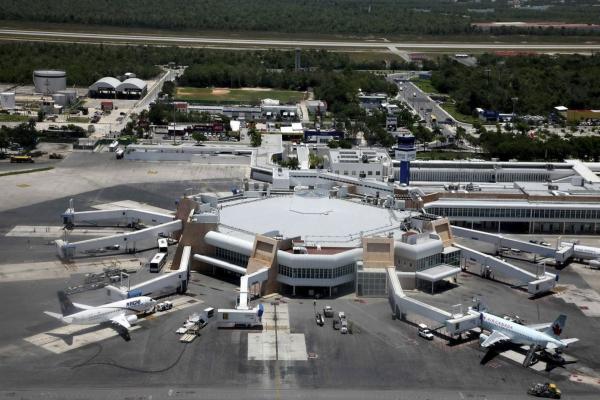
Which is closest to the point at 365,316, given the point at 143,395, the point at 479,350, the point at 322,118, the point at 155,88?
the point at 479,350

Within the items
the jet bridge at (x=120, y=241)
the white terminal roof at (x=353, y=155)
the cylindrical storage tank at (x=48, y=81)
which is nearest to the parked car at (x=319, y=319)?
the jet bridge at (x=120, y=241)

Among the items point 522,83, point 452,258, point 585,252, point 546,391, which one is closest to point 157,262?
point 452,258

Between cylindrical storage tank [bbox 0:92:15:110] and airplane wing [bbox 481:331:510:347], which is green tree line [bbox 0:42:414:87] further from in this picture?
airplane wing [bbox 481:331:510:347]

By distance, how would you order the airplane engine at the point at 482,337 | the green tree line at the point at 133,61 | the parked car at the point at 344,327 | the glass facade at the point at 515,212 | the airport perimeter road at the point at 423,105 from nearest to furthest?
the airplane engine at the point at 482,337, the parked car at the point at 344,327, the glass facade at the point at 515,212, the airport perimeter road at the point at 423,105, the green tree line at the point at 133,61

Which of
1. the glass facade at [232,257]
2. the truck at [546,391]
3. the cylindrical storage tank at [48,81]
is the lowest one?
the truck at [546,391]

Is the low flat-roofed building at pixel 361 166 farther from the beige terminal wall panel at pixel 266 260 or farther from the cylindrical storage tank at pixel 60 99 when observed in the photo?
the cylindrical storage tank at pixel 60 99

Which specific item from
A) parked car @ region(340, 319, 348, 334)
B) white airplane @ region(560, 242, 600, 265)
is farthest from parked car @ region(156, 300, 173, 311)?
white airplane @ region(560, 242, 600, 265)

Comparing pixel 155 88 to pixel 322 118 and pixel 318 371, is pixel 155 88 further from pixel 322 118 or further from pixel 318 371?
pixel 318 371
